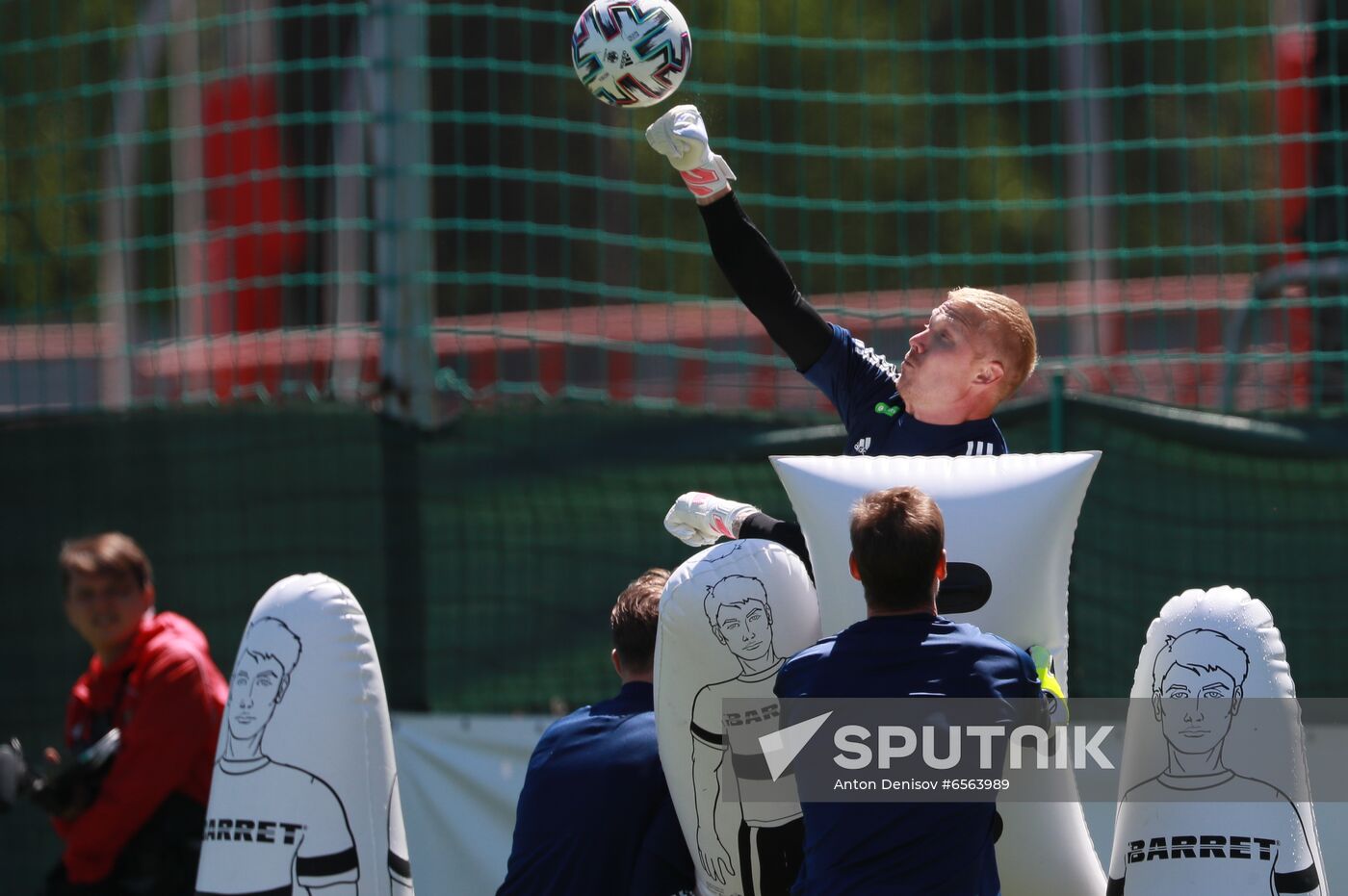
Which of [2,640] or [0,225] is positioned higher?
[0,225]

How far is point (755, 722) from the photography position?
3264mm

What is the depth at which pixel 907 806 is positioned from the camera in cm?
297

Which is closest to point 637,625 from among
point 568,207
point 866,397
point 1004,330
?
point 866,397

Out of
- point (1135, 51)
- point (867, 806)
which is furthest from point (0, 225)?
point (867, 806)

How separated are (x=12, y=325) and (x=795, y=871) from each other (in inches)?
145

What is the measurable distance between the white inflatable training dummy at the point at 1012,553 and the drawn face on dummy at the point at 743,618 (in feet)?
0.44

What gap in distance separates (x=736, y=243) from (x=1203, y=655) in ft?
4.23

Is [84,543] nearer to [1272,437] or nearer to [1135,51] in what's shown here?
[1272,437]

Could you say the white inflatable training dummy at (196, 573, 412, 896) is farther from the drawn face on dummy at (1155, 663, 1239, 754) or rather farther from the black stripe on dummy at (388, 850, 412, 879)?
the drawn face on dummy at (1155, 663, 1239, 754)

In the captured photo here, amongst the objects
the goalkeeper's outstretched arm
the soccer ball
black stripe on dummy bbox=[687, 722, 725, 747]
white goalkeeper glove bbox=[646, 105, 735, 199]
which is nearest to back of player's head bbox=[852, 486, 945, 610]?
black stripe on dummy bbox=[687, 722, 725, 747]

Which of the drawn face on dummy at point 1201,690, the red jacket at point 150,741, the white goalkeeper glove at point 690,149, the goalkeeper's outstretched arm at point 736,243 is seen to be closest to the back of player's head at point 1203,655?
the drawn face on dummy at point 1201,690

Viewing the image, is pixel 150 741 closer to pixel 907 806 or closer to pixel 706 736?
pixel 706 736

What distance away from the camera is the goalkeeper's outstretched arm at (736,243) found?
12.0 ft

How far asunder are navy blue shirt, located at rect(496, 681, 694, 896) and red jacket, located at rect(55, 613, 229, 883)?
1609 millimetres
